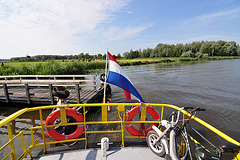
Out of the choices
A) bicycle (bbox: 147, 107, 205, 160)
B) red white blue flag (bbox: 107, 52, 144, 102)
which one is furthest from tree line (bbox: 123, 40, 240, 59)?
bicycle (bbox: 147, 107, 205, 160)

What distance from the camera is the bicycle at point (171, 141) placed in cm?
244

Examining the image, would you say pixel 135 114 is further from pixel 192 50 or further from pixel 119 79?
pixel 192 50

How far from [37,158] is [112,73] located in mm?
2671

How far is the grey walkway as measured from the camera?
266cm

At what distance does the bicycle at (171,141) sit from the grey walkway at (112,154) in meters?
0.19

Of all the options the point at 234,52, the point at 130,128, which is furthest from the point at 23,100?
the point at 234,52

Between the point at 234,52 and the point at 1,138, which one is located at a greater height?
the point at 234,52

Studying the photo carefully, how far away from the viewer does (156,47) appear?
10031 centimetres

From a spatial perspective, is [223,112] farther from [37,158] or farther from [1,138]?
[1,138]

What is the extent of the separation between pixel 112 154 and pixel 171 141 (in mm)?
→ 1304

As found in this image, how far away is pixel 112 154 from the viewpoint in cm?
276

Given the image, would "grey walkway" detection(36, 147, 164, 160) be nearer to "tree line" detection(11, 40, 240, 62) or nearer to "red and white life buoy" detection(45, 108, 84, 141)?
"red and white life buoy" detection(45, 108, 84, 141)

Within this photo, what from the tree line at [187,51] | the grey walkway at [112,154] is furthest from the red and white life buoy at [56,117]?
the tree line at [187,51]

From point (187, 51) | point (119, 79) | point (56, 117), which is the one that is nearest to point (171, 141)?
point (119, 79)
